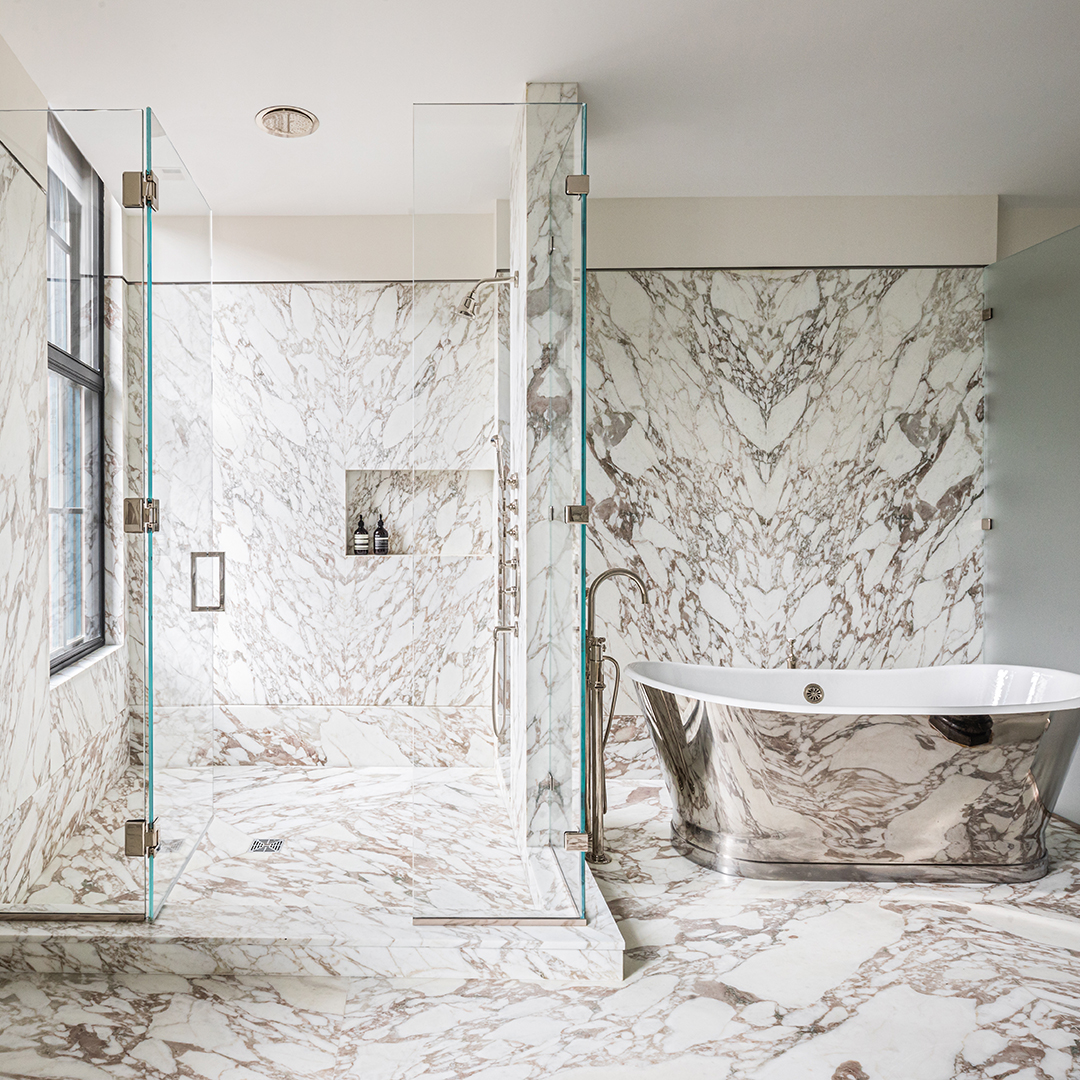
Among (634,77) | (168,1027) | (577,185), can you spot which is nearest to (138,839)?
(168,1027)

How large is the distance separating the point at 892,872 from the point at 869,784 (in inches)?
13.4

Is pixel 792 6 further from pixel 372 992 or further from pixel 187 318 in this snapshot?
pixel 372 992

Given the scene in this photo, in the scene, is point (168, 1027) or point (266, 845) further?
point (266, 845)

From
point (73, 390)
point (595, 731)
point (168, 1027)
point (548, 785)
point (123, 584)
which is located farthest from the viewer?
point (595, 731)

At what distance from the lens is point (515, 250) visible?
8.04 ft

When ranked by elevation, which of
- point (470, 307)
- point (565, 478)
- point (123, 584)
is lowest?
point (123, 584)

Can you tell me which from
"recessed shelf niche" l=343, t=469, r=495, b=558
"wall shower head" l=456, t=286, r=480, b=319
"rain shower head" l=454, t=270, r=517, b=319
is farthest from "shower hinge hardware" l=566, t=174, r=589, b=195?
"recessed shelf niche" l=343, t=469, r=495, b=558

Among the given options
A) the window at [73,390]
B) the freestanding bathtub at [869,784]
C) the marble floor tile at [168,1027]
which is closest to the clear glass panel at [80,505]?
the window at [73,390]

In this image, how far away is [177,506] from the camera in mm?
2516

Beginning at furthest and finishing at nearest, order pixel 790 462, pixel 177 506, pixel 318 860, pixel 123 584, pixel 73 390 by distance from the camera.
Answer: pixel 790 462
pixel 318 860
pixel 177 506
pixel 123 584
pixel 73 390

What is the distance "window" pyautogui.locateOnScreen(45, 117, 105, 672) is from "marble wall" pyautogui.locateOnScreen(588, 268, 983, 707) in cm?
213

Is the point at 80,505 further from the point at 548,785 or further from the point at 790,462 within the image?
the point at 790,462

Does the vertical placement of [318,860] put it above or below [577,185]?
below

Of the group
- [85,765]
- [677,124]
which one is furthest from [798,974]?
[677,124]
